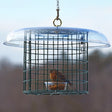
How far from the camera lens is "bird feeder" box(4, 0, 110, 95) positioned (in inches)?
242

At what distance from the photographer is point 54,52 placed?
257 inches

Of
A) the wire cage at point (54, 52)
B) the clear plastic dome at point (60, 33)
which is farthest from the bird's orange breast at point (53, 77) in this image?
the clear plastic dome at point (60, 33)

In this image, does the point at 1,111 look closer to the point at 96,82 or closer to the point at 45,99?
the point at 45,99

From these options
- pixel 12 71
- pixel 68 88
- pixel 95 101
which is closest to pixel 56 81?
pixel 68 88

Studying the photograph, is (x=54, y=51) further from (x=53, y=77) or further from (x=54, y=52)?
(x=53, y=77)

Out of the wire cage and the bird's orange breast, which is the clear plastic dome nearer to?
the wire cage

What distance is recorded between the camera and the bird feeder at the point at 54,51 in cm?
616

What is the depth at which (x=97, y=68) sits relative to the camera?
44.9 ft

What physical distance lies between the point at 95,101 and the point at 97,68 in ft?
2.51

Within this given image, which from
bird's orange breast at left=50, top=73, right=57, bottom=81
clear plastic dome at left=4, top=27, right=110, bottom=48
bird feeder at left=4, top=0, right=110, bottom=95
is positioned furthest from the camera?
bird's orange breast at left=50, top=73, right=57, bottom=81

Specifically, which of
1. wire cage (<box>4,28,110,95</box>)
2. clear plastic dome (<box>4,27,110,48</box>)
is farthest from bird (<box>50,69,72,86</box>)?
clear plastic dome (<box>4,27,110,48</box>)

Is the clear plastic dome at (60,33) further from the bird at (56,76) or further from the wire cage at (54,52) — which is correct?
the bird at (56,76)

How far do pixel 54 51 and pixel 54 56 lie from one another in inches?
2.5

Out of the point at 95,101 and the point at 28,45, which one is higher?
the point at 28,45
